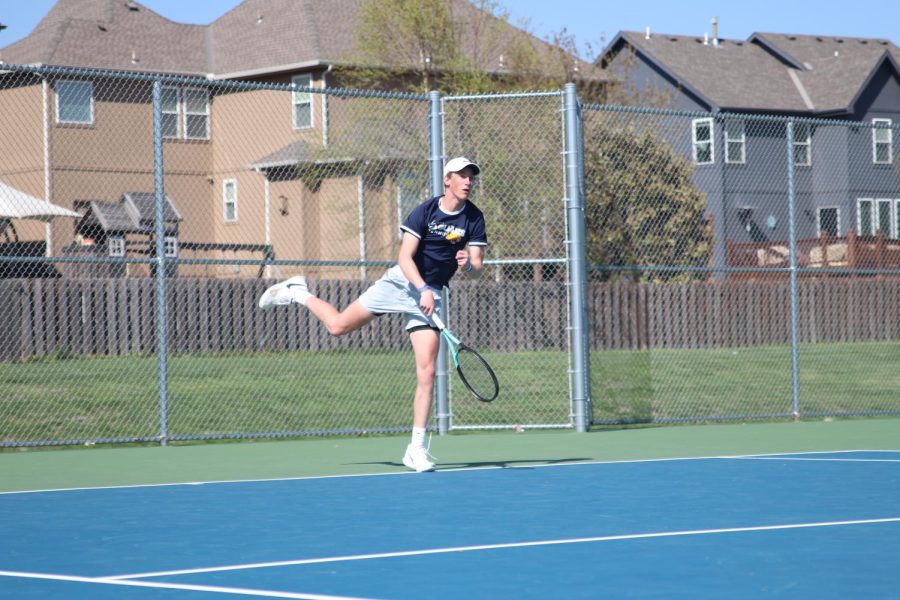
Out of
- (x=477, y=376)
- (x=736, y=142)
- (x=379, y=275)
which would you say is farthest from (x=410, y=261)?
(x=736, y=142)

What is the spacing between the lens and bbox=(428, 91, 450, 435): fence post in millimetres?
12898

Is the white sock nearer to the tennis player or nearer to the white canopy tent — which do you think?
the tennis player

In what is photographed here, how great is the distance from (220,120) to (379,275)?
1608cm

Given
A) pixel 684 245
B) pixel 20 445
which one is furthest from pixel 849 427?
pixel 684 245

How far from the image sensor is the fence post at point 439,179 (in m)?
12.9

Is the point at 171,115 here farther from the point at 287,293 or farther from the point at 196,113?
the point at 287,293

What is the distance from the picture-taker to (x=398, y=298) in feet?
32.2

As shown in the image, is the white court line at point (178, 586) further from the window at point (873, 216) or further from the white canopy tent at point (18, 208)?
the window at point (873, 216)

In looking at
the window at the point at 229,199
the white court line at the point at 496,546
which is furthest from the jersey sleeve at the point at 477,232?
the window at the point at 229,199

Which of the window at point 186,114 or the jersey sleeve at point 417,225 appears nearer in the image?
the jersey sleeve at point 417,225

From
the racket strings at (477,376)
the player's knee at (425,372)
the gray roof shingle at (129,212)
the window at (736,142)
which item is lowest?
the racket strings at (477,376)

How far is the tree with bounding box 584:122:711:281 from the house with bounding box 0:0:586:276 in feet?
12.1

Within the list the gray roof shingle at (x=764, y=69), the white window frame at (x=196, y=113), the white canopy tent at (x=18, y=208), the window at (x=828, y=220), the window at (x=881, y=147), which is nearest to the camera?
the white canopy tent at (x=18, y=208)

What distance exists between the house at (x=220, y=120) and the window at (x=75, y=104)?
38 mm
